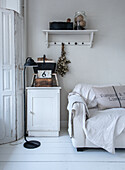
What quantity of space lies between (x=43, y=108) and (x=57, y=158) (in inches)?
33.3

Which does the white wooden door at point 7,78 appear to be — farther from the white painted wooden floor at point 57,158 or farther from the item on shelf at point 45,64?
the item on shelf at point 45,64

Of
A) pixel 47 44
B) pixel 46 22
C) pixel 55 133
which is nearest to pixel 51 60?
pixel 47 44

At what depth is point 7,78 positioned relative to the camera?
8.23ft

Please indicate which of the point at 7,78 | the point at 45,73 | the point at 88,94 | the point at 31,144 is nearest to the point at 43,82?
the point at 45,73

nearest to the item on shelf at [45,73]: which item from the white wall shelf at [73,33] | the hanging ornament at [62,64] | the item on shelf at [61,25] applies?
the hanging ornament at [62,64]

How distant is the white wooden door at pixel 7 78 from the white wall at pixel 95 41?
0.65 meters

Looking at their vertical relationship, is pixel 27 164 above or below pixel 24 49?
below

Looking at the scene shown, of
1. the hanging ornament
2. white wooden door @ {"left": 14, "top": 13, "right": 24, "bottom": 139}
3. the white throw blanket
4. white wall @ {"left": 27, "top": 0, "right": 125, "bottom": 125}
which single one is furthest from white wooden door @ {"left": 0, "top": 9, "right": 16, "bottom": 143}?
the white throw blanket

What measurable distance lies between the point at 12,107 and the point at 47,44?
123 centimetres

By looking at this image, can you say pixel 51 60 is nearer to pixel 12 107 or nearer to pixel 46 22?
pixel 46 22

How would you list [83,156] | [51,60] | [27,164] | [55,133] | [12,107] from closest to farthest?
1. [27,164]
2. [83,156]
3. [12,107]
4. [55,133]
5. [51,60]

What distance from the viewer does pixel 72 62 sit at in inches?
124

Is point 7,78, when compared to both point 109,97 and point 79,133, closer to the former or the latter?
point 79,133

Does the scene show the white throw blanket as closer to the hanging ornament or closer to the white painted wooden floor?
the white painted wooden floor
